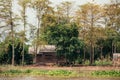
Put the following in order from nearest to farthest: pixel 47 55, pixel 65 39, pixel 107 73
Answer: pixel 107 73 < pixel 65 39 < pixel 47 55

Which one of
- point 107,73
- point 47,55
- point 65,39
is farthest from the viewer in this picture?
point 47,55

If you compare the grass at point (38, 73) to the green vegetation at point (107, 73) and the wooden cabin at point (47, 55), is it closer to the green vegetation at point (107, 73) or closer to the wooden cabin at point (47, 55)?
the green vegetation at point (107, 73)

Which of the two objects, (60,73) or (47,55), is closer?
(60,73)

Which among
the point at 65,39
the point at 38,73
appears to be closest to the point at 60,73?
the point at 38,73

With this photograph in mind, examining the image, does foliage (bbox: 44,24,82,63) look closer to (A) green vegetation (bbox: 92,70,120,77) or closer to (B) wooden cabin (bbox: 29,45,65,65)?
(B) wooden cabin (bbox: 29,45,65,65)

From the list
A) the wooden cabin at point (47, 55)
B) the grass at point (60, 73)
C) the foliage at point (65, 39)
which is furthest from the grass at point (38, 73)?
the wooden cabin at point (47, 55)

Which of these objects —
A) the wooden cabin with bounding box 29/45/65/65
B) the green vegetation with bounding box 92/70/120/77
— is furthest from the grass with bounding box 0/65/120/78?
the wooden cabin with bounding box 29/45/65/65

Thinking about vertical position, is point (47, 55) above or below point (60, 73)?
above

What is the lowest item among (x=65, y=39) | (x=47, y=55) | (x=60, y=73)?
(x=60, y=73)

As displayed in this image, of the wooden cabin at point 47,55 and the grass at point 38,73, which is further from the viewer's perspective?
the wooden cabin at point 47,55

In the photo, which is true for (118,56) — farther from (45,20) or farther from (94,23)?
(45,20)

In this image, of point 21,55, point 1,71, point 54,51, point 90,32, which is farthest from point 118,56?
point 1,71

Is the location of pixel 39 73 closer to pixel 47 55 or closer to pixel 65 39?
pixel 65 39

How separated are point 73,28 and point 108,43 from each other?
1401 cm
